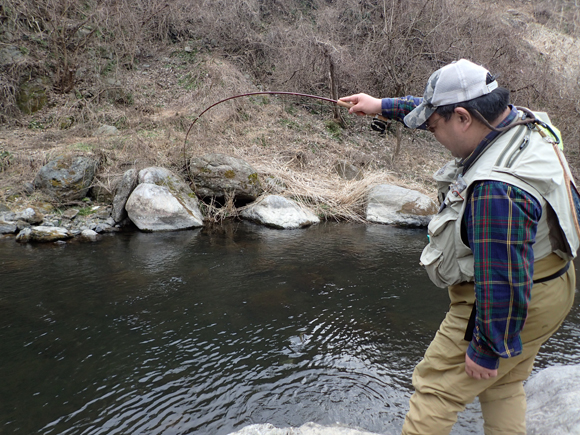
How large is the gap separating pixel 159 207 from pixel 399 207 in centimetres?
474

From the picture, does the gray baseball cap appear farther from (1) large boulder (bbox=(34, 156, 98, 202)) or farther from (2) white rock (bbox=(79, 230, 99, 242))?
(1) large boulder (bbox=(34, 156, 98, 202))

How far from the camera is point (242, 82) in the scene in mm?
12656

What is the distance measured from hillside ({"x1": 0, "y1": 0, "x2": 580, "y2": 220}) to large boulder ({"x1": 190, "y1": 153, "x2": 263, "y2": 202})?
2.04 ft

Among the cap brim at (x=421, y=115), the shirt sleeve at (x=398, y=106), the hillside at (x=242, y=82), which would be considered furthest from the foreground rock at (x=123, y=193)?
the cap brim at (x=421, y=115)

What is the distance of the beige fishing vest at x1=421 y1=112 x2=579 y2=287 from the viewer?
1.24 m

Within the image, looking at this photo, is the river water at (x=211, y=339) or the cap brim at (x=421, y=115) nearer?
the cap brim at (x=421, y=115)

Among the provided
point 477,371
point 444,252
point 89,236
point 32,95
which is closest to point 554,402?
point 477,371

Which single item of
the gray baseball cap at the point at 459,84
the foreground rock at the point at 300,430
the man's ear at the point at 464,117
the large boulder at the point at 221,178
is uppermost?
the gray baseball cap at the point at 459,84

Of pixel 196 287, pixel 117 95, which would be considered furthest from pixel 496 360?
pixel 117 95

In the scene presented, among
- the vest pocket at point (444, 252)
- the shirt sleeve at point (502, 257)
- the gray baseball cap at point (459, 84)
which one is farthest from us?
the vest pocket at point (444, 252)

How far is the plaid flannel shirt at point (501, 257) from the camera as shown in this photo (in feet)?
4.02

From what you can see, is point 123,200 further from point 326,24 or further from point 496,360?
point 326,24

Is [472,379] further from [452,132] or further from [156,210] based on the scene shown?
[156,210]

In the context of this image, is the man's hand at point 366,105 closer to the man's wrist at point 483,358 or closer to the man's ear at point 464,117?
the man's ear at point 464,117
